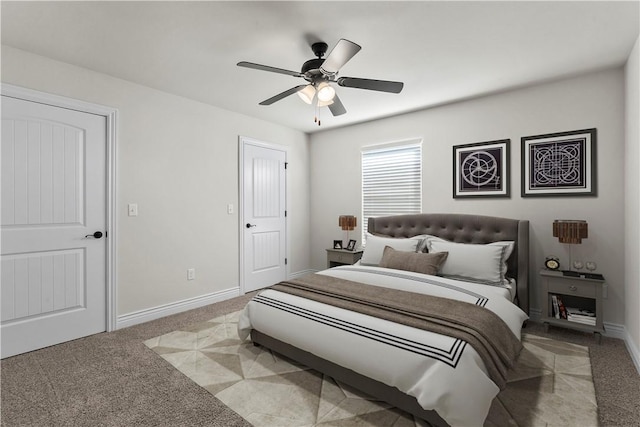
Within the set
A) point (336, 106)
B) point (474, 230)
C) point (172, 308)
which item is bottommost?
point (172, 308)

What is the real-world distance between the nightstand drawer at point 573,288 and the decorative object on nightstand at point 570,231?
130 mm

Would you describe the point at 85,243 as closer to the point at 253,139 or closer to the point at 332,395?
the point at 253,139

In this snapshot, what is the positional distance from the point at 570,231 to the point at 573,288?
0.52 metres

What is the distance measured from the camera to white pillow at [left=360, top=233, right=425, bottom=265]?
3.47 meters

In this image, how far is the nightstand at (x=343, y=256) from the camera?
4.36m

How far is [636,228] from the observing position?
94.0 inches

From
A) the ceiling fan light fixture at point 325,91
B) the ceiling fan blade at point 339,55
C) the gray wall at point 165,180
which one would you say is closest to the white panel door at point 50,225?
the gray wall at point 165,180

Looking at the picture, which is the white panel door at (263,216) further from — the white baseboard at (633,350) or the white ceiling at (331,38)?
the white baseboard at (633,350)

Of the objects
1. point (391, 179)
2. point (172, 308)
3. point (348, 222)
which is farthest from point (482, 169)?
point (172, 308)

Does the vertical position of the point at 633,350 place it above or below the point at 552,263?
below

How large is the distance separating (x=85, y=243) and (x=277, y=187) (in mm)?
2548

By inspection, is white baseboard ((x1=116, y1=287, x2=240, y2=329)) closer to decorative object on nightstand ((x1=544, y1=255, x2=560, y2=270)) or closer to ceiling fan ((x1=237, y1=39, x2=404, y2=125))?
ceiling fan ((x1=237, y1=39, x2=404, y2=125))

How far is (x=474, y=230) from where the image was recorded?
3529 mm

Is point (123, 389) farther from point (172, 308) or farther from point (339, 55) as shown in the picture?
point (339, 55)
